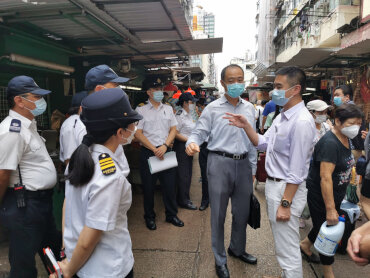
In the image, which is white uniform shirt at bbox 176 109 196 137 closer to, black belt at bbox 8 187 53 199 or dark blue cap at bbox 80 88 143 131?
black belt at bbox 8 187 53 199

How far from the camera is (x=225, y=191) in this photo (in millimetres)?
2912

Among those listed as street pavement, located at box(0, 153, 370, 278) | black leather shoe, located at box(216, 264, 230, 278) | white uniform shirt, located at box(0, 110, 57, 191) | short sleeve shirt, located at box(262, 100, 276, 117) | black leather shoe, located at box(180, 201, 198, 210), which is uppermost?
short sleeve shirt, located at box(262, 100, 276, 117)

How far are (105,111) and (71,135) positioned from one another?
4.33ft

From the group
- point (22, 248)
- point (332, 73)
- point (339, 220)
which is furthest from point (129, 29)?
point (332, 73)

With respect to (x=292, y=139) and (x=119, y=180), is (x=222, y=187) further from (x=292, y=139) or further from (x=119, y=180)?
(x=119, y=180)

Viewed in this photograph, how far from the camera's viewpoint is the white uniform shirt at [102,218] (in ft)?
4.42

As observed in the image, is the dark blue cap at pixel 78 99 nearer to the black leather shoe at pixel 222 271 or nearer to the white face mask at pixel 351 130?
the black leather shoe at pixel 222 271

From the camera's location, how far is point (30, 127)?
235cm

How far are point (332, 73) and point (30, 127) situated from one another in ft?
35.2

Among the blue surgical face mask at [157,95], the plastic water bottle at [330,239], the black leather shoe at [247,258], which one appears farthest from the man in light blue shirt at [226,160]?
the blue surgical face mask at [157,95]

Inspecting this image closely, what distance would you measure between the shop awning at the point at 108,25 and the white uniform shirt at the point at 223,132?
4.57ft

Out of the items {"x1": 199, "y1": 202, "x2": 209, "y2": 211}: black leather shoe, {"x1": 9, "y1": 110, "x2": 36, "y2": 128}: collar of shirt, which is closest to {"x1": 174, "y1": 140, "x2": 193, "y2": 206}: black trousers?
{"x1": 199, "y1": 202, "x2": 209, "y2": 211}: black leather shoe

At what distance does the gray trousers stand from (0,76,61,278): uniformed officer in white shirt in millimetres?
1616

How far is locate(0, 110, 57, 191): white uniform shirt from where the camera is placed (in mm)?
2012
